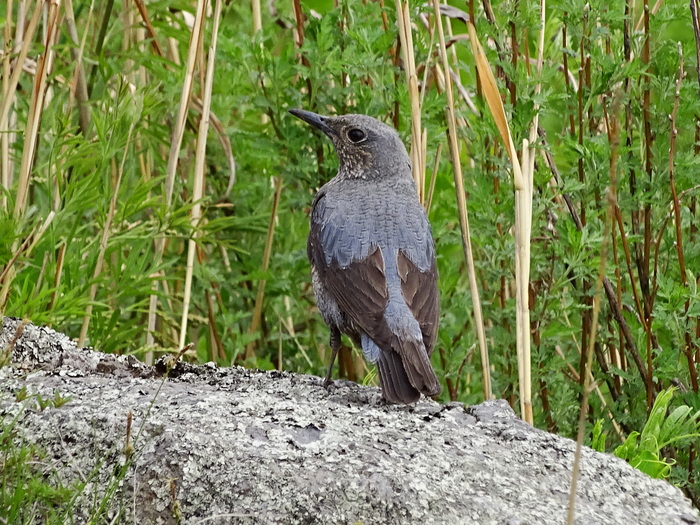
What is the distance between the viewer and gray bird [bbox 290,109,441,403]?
3842mm

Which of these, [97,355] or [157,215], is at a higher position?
[157,215]

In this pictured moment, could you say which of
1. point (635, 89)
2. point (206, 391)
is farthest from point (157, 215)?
point (635, 89)

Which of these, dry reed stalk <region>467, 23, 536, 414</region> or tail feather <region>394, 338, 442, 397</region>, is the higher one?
dry reed stalk <region>467, 23, 536, 414</region>

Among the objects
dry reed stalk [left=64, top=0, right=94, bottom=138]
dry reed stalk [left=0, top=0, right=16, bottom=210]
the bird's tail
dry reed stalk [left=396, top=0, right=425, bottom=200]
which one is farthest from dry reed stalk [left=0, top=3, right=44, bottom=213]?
the bird's tail

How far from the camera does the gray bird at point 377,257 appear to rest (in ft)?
12.6

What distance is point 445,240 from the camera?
A: 4.76 m

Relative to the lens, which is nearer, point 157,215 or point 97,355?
point 97,355

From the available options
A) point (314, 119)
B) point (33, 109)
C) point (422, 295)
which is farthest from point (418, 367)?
point (33, 109)

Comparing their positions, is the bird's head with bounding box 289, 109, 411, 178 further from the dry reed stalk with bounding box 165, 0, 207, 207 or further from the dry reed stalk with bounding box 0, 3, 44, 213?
the dry reed stalk with bounding box 0, 3, 44, 213

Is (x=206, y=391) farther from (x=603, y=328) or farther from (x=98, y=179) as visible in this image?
(x=603, y=328)

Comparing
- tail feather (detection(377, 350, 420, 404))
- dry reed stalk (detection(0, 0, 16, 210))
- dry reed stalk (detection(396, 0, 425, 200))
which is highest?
dry reed stalk (detection(396, 0, 425, 200))

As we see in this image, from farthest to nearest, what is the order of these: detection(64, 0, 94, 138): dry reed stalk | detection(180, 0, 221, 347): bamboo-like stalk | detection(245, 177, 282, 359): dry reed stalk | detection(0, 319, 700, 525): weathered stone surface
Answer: detection(245, 177, 282, 359): dry reed stalk, detection(64, 0, 94, 138): dry reed stalk, detection(180, 0, 221, 347): bamboo-like stalk, detection(0, 319, 700, 525): weathered stone surface

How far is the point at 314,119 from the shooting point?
479 cm

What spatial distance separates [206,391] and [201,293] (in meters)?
1.97
